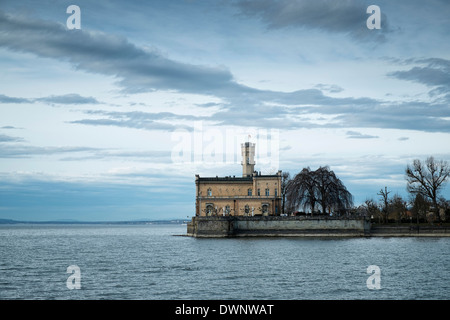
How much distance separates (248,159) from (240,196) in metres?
14.8

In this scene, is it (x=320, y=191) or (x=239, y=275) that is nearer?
(x=239, y=275)

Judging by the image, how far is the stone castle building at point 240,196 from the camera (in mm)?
107438

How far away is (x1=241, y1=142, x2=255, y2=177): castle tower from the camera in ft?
397

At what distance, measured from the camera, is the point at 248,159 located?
398 ft

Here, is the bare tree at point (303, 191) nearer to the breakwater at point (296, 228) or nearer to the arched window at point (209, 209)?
the breakwater at point (296, 228)

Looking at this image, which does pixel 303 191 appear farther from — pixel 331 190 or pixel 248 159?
pixel 248 159

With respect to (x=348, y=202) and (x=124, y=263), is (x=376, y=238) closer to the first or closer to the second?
(x=348, y=202)

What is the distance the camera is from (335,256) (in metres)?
60.2

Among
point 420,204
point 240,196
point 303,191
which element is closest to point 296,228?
point 303,191

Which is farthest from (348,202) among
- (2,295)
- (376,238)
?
(2,295)

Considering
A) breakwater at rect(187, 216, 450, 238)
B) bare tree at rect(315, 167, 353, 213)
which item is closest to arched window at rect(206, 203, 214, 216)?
breakwater at rect(187, 216, 450, 238)

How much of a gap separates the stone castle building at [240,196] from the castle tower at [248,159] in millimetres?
10800

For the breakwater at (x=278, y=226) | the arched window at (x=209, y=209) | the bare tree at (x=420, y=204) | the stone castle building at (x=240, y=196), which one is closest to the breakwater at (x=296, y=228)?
the breakwater at (x=278, y=226)
